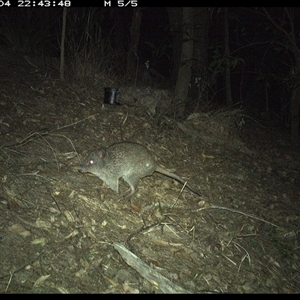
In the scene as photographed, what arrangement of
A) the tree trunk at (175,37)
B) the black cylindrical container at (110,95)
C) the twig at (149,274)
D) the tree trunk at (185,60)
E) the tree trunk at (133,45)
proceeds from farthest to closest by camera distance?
the tree trunk at (133,45)
the tree trunk at (175,37)
the black cylindrical container at (110,95)
the tree trunk at (185,60)
the twig at (149,274)

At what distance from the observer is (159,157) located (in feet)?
21.7

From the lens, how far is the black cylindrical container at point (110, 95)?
25.1 ft

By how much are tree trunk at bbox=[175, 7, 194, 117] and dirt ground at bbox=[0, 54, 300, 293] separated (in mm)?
513

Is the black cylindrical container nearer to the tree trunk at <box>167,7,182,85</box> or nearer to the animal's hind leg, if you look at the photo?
the tree trunk at <box>167,7,182,85</box>

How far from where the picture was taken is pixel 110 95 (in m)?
7.68

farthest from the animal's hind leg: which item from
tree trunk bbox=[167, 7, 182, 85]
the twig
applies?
tree trunk bbox=[167, 7, 182, 85]

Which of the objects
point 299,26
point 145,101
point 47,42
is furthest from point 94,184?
point 299,26

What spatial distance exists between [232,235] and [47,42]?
8059 mm

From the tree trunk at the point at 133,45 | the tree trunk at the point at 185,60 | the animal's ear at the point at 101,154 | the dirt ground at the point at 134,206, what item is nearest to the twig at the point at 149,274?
the dirt ground at the point at 134,206

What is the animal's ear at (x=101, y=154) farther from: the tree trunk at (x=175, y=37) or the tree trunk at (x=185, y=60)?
the tree trunk at (x=175, y=37)

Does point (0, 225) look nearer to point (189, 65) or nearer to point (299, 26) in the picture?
point (189, 65)

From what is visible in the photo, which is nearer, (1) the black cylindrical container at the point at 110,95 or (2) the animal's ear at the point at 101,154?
(2) the animal's ear at the point at 101,154

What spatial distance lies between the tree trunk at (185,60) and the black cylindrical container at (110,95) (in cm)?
157

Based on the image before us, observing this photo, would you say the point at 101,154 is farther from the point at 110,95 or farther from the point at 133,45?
the point at 133,45
